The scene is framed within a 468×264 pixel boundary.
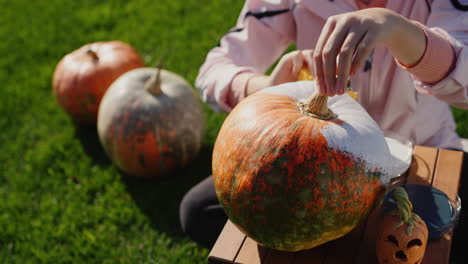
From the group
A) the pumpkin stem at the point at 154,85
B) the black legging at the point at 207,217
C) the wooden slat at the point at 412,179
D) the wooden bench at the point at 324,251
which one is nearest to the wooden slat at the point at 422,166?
the wooden slat at the point at 412,179

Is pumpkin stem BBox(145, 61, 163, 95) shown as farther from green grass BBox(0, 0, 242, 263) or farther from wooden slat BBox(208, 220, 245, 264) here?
wooden slat BBox(208, 220, 245, 264)

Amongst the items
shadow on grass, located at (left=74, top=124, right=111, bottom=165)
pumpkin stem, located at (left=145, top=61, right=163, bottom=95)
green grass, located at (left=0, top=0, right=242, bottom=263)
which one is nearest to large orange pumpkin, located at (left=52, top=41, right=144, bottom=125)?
shadow on grass, located at (left=74, top=124, right=111, bottom=165)

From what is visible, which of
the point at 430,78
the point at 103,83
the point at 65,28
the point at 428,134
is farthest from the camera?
the point at 65,28

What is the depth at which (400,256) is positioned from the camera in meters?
1.53

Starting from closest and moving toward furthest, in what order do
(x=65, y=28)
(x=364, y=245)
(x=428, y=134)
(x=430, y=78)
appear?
(x=364, y=245)
(x=430, y=78)
(x=428, y=134)
(x=65, y=28)

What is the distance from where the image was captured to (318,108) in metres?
1.57

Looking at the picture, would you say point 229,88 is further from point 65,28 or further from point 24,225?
point 65,28

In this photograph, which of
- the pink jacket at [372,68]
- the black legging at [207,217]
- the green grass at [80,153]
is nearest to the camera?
the pink jacket at [372,68]

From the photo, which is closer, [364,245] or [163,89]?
[364,245]

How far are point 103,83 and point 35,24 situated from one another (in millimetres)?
2122

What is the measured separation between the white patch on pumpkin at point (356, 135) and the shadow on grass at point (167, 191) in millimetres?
1877

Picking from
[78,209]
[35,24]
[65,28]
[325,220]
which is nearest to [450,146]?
[325,220]

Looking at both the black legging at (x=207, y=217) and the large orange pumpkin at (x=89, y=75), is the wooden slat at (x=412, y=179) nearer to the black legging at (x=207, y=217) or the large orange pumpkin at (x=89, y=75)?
the black legging at (x=207, y=217)

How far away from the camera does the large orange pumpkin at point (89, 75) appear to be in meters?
3.82
